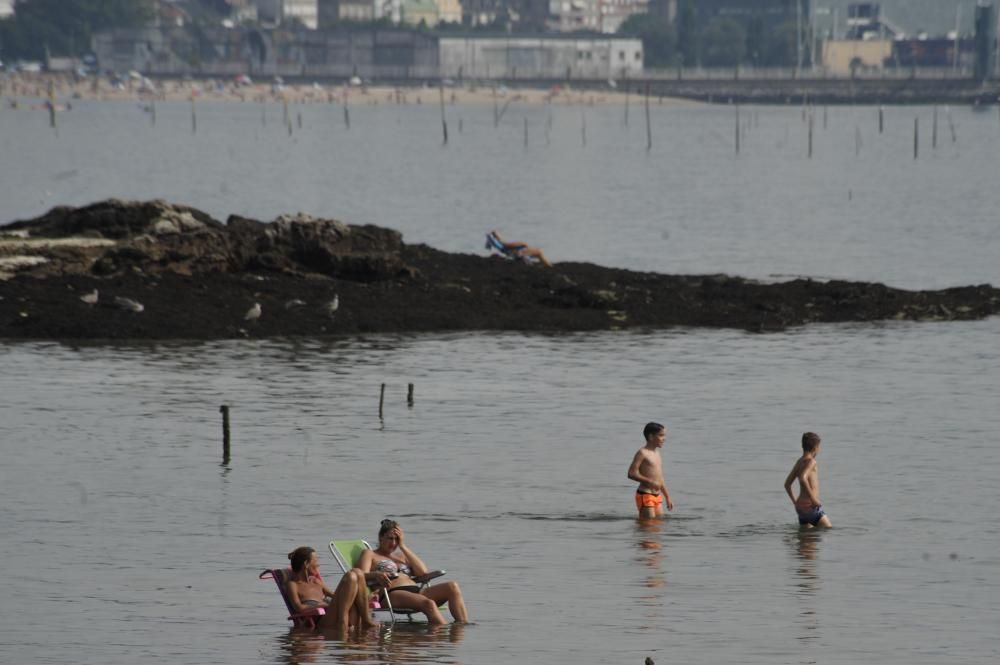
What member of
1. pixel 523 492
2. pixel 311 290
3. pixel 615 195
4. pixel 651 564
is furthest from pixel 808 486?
pixel 615 195

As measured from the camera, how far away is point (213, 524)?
27.0 meters

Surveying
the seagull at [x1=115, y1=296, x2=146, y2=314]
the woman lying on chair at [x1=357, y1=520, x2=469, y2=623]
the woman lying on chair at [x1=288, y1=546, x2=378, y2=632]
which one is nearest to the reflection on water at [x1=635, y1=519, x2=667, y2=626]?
the woman lying on chair at [x1=357, y1=520, x2=469, y2=623]

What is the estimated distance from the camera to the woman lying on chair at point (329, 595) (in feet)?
67.8

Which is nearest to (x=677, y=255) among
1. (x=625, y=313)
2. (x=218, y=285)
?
(x=625, y=313)

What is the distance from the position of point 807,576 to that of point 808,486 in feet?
6.97

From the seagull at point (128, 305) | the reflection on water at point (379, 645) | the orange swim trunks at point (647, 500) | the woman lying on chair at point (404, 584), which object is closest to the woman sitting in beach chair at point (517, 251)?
the seagull at point (128, 305)

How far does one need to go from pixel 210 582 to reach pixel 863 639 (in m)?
8.10

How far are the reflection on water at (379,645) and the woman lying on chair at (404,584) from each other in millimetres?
223

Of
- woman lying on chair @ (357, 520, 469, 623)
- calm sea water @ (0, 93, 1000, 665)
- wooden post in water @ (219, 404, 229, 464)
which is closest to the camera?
woman lying on chair @ (357, 520, 469, 623)

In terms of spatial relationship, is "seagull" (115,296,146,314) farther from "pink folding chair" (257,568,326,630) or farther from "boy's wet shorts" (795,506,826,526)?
"pink folding chair" (257,568,326,630)

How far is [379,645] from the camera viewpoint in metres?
20.6

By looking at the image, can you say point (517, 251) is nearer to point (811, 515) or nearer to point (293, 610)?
point (811, 515)

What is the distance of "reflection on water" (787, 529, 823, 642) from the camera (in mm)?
21656

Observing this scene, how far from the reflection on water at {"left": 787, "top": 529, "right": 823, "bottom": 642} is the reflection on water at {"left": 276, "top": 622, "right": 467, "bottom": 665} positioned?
3.97 metres
